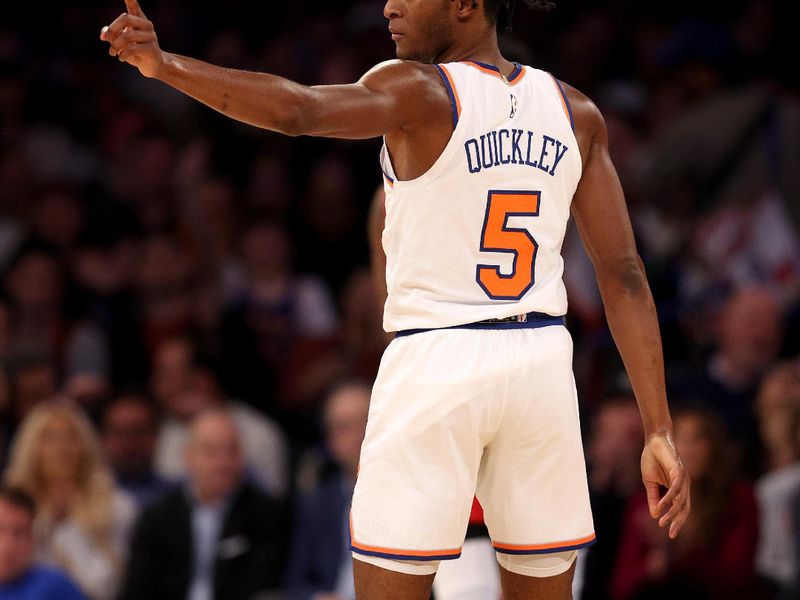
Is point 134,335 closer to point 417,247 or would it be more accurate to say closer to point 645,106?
point 645,106

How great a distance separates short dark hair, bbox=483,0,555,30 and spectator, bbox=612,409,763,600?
2769 mm

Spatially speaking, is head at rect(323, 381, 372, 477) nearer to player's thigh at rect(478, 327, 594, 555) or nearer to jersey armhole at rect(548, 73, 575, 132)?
player's thigh at rect(478, 327, 594, 555)

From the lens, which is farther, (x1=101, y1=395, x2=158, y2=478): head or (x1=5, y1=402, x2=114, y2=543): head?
(x1=101, y1=395, x2=158, y2=478): head

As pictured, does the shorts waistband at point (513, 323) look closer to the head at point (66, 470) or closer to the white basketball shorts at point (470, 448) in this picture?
the white basketball shorts at point (470, 448)

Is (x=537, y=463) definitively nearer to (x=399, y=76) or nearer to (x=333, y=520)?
(x=399, y=76)

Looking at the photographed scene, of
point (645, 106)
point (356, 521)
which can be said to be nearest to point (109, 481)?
point (356, 521)

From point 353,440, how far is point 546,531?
3146 millimetres

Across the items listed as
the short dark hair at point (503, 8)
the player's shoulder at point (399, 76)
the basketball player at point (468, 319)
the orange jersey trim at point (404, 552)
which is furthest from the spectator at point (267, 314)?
the player's shoulder at point (399, 76)

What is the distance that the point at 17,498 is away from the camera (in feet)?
19.2

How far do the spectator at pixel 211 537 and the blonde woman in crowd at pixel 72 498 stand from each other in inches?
8.0

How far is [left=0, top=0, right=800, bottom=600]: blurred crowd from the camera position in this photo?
6246 millimetres

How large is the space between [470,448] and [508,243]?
458 millimetres

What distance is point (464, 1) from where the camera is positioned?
3.32 meters

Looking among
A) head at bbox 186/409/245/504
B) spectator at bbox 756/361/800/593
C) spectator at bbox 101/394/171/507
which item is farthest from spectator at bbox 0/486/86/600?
spectator at bbox 756/361/800/593
